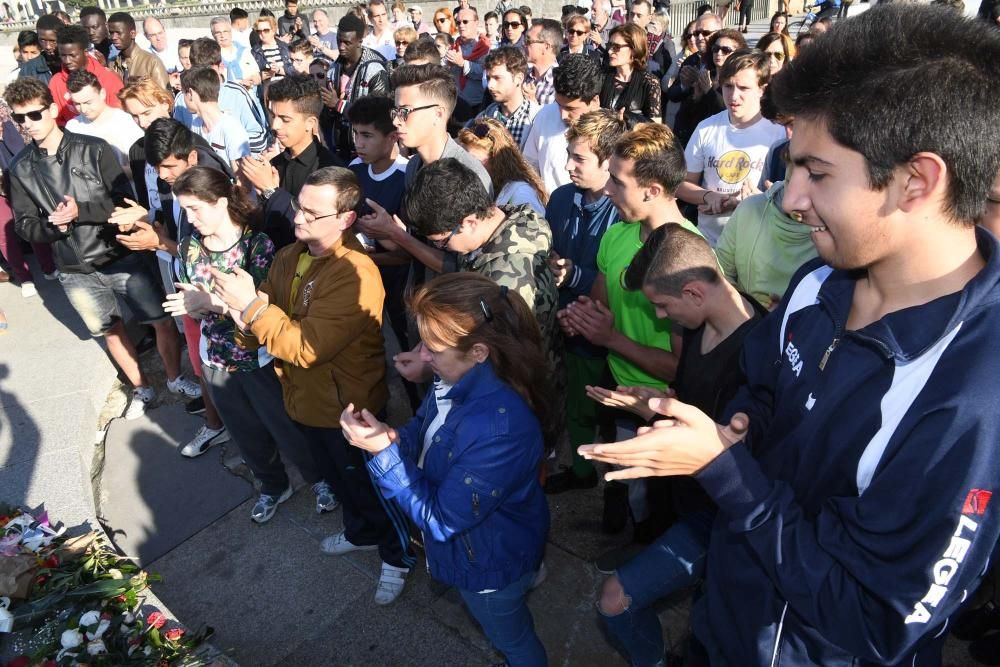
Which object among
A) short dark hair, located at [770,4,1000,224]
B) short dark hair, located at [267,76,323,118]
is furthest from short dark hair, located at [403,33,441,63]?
short dark hair, located at [770,4,1000,224]

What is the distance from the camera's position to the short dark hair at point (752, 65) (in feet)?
13.3

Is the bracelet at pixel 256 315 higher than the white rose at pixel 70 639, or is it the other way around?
the bracelet at pixel 256 315

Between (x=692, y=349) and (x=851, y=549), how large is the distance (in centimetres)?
129

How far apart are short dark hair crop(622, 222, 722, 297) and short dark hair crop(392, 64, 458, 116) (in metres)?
2.12

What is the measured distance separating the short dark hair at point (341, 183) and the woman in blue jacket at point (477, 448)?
1.03m

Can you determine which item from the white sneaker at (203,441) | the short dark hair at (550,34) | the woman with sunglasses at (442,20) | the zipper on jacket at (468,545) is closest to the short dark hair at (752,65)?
the short dark hair at (550,34)

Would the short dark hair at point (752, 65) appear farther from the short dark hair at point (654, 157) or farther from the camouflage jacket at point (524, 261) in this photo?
the camouflage jacket at point (524, 261)

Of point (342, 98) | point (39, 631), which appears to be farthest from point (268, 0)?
point (39, 631)

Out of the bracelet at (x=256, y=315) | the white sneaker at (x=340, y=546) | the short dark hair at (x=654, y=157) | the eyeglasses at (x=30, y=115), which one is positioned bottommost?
the white sneaker at (x=340, y=546)

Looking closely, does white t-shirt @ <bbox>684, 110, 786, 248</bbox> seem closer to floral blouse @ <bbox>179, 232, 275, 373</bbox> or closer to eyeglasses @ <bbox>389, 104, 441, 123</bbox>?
eyeglasses @ <bbox>389, 104, 441, 123</bbox>

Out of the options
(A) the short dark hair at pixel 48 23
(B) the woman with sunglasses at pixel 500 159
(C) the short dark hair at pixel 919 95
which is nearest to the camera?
(C) the short dark hair at pixel 919 95

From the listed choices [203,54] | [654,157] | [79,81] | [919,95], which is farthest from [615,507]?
[203,54]

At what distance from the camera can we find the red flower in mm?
2783

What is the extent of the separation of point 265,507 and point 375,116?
2560 millimetres
